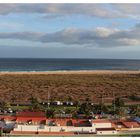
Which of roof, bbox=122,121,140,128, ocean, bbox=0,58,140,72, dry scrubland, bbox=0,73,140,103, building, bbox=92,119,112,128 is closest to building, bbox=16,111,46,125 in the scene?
building, bbox=92,119,112,128

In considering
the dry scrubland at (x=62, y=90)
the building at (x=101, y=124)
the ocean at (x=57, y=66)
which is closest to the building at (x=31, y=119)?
the building at (x=101, y=124)

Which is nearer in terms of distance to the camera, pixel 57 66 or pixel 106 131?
pixel 106 131

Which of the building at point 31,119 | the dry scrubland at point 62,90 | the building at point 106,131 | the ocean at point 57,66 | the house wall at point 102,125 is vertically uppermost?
the ocean at point 57,66

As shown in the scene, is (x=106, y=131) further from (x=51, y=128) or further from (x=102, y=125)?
(x=51, y=128)

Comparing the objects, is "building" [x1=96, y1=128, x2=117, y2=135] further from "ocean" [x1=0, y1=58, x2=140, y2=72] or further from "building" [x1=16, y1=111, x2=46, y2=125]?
"ocean" [x1=0, y1=58, x2=140, y2=72]

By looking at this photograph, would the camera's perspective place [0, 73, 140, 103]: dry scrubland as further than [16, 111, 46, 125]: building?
Yes

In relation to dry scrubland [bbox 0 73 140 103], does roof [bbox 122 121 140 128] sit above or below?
below

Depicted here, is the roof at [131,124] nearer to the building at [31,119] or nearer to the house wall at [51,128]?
the house wall at [51,128]

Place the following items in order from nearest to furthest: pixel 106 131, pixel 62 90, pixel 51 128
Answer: pixel 106 131
pixel 51 128
pixel 62 90

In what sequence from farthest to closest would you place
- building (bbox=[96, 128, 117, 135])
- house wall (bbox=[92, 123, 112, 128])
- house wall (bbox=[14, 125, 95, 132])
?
1. house wall (bbox=[92, 123, 112, 128])
2. house wall (bbox=[14, 125, 95, 132])
3. building (bbox=[96, 128, 117, 135])

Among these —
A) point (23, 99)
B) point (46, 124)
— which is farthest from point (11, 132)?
point (23, 99)

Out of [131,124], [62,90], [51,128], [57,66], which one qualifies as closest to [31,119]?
[51,128]

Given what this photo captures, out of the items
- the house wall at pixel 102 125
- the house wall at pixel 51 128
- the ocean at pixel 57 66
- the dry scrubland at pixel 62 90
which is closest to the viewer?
the house wall at pixel 51 128
